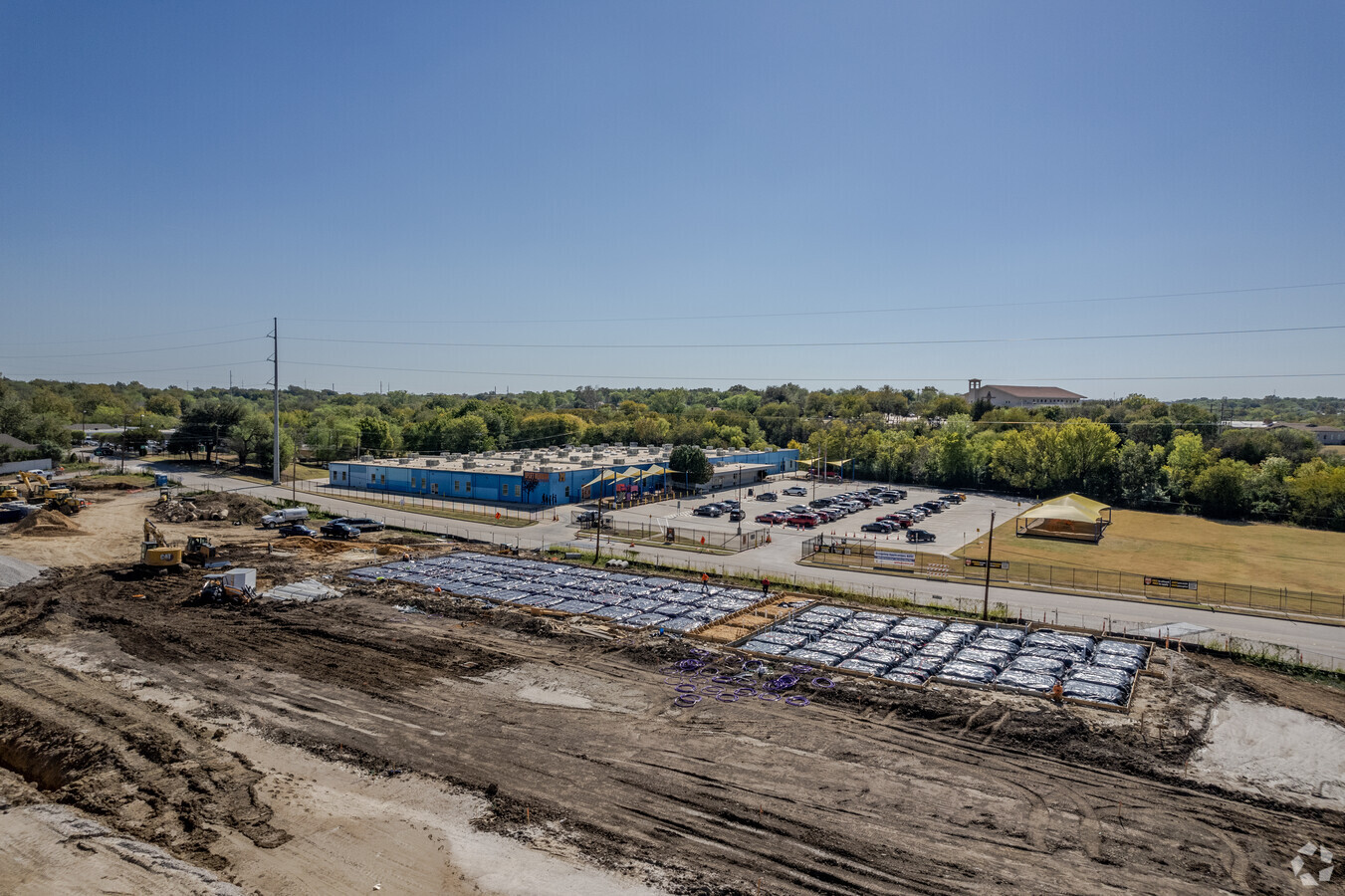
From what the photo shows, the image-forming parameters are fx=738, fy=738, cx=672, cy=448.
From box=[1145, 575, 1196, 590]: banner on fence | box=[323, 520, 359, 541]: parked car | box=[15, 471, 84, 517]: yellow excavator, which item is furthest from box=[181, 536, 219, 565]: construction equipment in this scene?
box=[1145, 575, 1196, 590]: banner on fence

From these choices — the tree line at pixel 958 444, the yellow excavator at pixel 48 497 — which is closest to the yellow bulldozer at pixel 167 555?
the yellow excavator at pixel 48 497

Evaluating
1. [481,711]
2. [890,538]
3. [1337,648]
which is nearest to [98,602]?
[481,711]

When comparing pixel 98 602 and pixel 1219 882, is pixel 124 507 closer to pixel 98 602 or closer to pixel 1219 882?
pixel 98 602

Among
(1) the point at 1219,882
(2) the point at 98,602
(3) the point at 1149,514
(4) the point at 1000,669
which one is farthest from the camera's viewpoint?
(3) the point at 1149,514

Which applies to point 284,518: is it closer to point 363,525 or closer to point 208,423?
point 363,525

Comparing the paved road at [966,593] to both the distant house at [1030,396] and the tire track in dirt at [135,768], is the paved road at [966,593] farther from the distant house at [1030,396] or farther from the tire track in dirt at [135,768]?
the distant house at [1030,396]

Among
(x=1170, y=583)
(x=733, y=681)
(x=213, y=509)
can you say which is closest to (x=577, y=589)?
(x=733, y=681)
